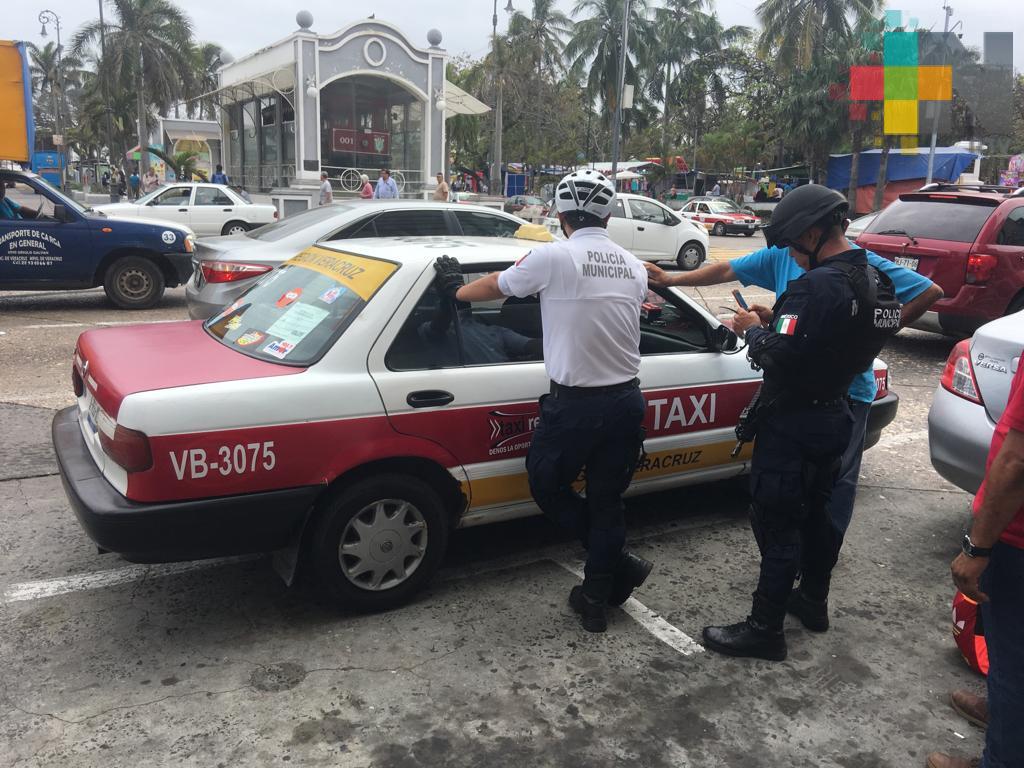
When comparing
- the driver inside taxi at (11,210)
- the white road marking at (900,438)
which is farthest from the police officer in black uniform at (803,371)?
the driver inside taxi at (11,210)

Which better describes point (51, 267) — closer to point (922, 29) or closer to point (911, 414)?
point (911, 414)

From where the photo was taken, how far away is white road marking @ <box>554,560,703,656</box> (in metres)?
3.38

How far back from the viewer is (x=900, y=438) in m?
6.39

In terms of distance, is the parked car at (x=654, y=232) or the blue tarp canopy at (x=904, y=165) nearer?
the parked car at (x=654, y=232)

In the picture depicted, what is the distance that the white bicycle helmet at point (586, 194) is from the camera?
127 inches

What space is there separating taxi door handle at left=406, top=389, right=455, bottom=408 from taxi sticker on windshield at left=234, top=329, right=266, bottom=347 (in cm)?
78

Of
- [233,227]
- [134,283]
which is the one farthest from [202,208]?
[134,283]

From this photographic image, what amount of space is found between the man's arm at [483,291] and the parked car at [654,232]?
44.7ft

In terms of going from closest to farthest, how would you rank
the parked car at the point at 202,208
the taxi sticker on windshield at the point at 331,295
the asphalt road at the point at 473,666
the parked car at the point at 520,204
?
the asphalt road at the point at 473,666 < the taxi sticker on windshield at the point at 331,295 < the parked car at the point at 202,208 < the parked car at the point at 520,204

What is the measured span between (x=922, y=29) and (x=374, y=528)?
34.6 meters

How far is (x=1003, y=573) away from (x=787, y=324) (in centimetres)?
111

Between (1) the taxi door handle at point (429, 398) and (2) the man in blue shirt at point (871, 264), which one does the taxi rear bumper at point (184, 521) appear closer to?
(1) the taxi door handle at point (429, 398)

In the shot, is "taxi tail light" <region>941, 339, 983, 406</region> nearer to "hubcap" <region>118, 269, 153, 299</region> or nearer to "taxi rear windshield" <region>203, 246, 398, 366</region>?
"taxi rear windshield" <region>203, 246, 398, 366</region>

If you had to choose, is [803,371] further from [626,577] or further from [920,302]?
[626,577]
